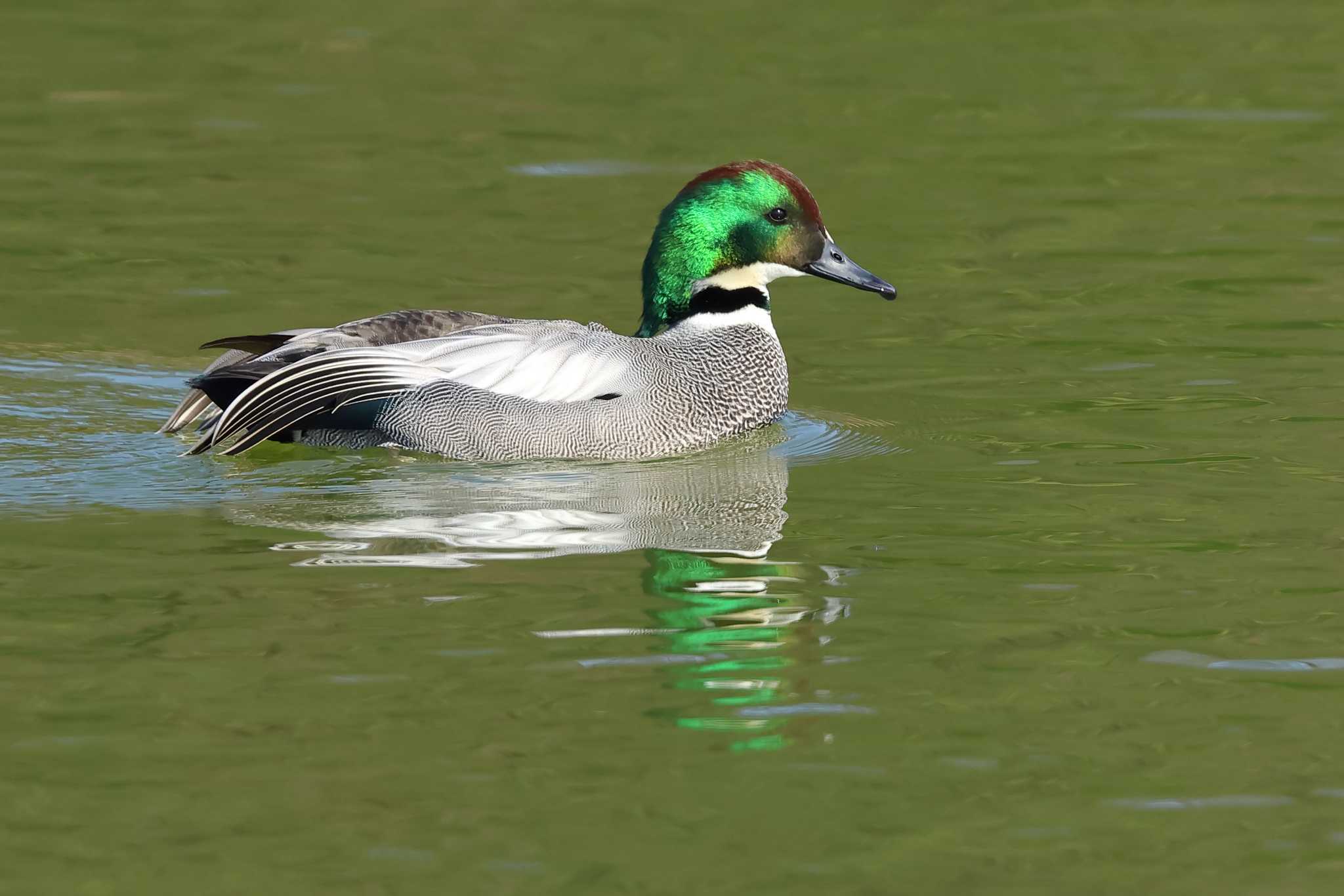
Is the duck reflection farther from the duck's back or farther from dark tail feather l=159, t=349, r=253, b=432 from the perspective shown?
dark tail feather l=159, t=349, r=253, b=432

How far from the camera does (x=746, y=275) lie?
1012cm

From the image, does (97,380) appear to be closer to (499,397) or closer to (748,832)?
(499,397)

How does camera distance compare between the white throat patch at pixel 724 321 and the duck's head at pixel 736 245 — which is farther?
the white throat patch at pixel 724 321

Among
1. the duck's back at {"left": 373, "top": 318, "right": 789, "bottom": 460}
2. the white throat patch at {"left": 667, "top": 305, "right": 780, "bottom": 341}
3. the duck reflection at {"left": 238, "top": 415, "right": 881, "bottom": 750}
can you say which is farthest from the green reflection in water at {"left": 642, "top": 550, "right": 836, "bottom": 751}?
the white throat patch at {"left": 667, "top": 305, "right": 780, "bottom": 341}

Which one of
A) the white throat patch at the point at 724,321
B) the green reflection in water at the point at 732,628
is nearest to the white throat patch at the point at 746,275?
the white throat patch at the point at 724,321

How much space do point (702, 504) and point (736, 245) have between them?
177 cm

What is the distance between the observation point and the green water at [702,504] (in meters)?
5.41

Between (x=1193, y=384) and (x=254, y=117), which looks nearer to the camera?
(x=1193, y=384)

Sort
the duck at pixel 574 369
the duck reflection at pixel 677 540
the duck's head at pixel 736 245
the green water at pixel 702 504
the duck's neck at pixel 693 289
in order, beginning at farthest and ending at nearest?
the duck's neck at pixel 693 289, the duck's head at pixel 736 245, the duck at pixel 574 369, the duck reflection at pixel 677 540, the green water at pixel 702 504

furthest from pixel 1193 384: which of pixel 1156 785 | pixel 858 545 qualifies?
pixel 1156 785

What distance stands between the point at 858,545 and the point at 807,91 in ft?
28.9

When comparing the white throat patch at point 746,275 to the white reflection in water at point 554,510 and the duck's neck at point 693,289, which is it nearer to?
the duck's neck at point 693,289

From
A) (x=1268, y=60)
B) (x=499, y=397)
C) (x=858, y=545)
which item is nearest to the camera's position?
(x=858, y=545)

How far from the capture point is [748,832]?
5.32 m
